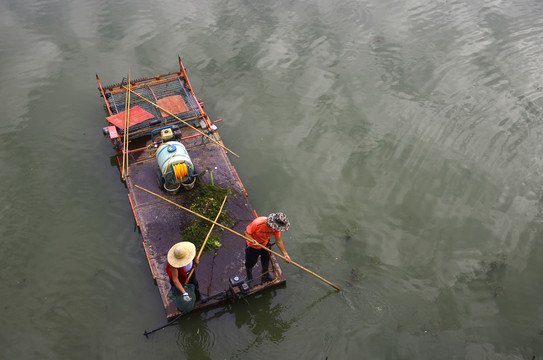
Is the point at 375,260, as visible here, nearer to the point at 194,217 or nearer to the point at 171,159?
the point at 194,217

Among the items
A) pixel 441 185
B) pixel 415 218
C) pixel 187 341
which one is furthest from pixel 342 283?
pixel 441 185

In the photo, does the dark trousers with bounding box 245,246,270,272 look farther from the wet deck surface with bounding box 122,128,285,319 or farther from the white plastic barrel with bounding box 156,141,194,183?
the white plastic barrel with bounding box 156,141,194,183

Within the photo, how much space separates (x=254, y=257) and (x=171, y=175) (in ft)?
9.57

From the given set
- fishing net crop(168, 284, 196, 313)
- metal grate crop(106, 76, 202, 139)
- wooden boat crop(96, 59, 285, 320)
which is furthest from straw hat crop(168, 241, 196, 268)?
metal grate crop(106, 76, 202, 139)

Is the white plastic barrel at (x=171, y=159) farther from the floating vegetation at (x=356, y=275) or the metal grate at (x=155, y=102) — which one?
the floating vegetation at (x=356, y=275)

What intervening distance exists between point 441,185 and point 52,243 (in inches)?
380

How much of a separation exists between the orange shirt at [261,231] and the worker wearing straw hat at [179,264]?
1139 millimetres

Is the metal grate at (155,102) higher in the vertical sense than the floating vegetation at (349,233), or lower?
higher

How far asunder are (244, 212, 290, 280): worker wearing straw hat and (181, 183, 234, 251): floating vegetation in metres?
0.94

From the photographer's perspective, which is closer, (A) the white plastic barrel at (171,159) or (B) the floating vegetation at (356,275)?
(B) the floating vegetation at (356,275)

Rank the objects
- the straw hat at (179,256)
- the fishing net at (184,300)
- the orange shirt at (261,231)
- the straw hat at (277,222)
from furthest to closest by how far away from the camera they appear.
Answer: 1. the orange shirt at (261,231)
2. the fishing net at (184,300)
3. the straw hat at (277,222)
4. the straw hat at (179,256)

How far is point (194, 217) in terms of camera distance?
864 centimetres

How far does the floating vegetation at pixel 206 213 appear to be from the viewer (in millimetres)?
8102

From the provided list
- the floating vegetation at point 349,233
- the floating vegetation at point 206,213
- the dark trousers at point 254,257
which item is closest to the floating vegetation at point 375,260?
the floating vegetation at point 349,233
